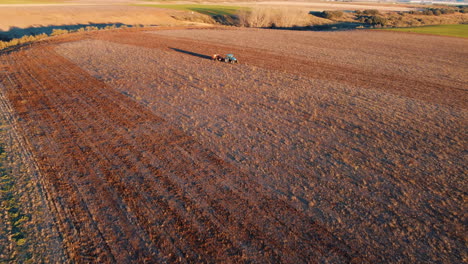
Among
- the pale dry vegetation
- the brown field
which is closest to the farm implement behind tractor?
the brown field

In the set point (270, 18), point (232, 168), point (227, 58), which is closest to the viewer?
point (232, 168)

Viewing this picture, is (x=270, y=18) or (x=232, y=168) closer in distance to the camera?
(x=232, y=168)

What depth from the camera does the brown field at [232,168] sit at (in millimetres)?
5449

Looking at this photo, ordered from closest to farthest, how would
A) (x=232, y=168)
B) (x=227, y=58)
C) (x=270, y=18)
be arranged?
(x=232, y=168), (x=227, y=58), (x=270, y=18)

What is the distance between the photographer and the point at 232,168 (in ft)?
25.7

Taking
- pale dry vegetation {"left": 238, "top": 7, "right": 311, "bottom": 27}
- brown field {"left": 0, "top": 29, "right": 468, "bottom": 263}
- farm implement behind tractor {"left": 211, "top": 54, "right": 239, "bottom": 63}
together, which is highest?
pale dry vegetation {"left": 238, "top": 7, "right": 311, "bottom": 27}

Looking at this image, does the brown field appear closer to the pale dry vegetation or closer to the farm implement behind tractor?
the farm implement behind tractor

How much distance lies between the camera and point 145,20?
5741cm

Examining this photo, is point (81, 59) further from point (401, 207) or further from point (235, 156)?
point (401, 207)

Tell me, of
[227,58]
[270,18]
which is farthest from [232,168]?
[270,18]

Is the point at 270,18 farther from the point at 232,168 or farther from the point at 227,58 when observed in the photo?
the point at 232,168

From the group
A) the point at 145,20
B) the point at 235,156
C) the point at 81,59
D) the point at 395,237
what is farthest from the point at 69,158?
the point at 145,20

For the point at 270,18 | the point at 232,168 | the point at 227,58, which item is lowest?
the point at 232,168

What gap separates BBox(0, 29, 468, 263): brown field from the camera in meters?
5.45
